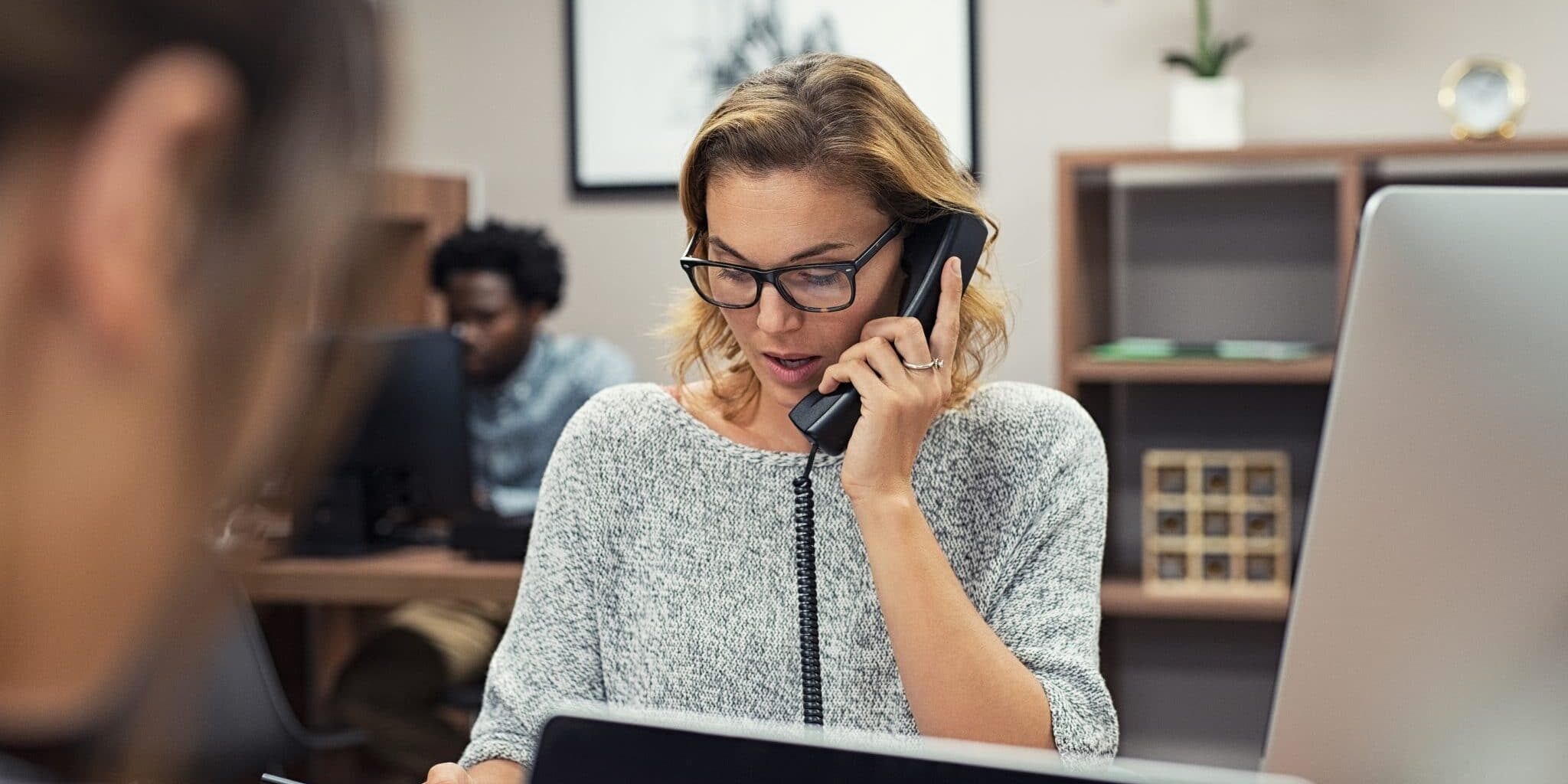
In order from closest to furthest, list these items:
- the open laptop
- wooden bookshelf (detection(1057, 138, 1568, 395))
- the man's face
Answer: the open laptop, wooden bookshelf (detection(1057, 138, 1568, 395)), the man's face

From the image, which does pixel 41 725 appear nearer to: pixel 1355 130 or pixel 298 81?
pixel 298 81

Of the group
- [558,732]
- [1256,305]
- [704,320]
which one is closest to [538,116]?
[1256,305]

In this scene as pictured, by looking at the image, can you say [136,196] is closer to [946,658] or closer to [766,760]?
[766,760]

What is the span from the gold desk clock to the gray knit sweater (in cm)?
197

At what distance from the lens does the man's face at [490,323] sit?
137 inches

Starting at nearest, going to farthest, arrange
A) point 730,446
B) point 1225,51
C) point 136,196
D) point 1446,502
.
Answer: point 136,196
point 1446,502
point 730,446
point 1225,51

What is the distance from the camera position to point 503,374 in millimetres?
3504

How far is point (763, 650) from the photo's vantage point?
1361mm

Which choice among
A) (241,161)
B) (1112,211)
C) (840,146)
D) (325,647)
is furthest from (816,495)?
(325,647)

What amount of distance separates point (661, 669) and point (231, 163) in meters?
1.08

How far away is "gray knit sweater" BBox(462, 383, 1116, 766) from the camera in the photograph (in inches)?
52.5

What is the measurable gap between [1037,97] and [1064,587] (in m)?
2.37

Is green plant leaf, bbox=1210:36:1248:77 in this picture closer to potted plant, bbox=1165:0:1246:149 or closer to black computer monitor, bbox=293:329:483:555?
potted plant, bbox=1165:0:1246:149

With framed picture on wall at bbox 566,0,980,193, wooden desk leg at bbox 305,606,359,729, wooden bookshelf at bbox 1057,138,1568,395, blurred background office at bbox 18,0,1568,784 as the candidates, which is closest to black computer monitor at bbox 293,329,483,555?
blurred background office at bbox 18,0,1568,784
